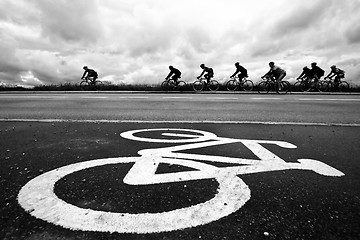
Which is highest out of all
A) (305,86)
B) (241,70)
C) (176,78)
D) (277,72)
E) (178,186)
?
(241,70)

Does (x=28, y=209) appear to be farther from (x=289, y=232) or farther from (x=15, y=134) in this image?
(x=15, y=134)

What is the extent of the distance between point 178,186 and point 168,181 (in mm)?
142

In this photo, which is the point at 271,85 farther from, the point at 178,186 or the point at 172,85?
the point at 178,186

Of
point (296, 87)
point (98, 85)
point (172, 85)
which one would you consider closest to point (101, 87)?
point (98, 85)

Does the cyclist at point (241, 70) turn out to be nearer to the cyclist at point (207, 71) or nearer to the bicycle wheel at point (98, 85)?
the cyclist at point (207, 71)

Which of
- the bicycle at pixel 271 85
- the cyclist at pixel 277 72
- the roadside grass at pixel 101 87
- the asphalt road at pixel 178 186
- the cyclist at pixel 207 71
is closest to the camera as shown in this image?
the asphalt road at pixel 178 186

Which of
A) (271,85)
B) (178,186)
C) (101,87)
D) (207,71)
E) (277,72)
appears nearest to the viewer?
(178,186)

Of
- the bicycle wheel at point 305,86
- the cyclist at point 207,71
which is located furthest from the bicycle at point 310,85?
the cyclist at point 207,71

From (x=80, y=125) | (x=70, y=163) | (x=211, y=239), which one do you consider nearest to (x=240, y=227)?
(x=211, y=239)

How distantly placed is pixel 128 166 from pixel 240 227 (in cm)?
153

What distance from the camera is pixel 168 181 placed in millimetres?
2301

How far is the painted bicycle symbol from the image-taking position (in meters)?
1.63

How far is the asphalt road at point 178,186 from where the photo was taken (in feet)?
5.19

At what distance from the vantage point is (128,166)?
2697 millimetres
